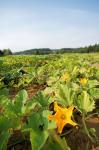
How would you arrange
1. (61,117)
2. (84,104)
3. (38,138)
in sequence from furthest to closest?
1. (84,104)
2. (61,117)
3. (38,138)

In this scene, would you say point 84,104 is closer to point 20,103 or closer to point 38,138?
point 20,103

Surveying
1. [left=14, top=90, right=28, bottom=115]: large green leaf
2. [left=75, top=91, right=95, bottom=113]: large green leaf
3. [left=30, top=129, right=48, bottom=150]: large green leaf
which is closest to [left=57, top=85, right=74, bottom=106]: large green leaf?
[left=75, top=91, right=95, bottom=113]: large green leaf

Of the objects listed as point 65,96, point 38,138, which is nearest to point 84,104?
point 65,96

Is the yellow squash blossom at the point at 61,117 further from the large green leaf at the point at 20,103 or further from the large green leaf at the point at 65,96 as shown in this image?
the large green leaf at the point at 65,96

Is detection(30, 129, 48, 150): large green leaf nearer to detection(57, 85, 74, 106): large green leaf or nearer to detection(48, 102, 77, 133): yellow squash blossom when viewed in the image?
detection(48, 102, 77, 133): yellow squash blossom

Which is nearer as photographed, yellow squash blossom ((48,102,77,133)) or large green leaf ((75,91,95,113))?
yellow squash blossom ((48,102,77,133))

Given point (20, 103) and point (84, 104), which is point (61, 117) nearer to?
point (20, 103)

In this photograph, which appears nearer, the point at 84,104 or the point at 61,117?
the point at 61,117

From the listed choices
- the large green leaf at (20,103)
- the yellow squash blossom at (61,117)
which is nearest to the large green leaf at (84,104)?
the yellow squash blossom at (61,117)

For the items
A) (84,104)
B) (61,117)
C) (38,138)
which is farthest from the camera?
(84,104)

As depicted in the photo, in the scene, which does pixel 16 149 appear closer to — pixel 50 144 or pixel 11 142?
pixel 11 142

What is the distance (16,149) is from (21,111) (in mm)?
236

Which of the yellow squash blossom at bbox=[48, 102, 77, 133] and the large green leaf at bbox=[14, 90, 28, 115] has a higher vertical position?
the large green leaf at bbox=[14, 90, 28, 115]

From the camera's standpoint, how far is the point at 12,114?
174 cm
